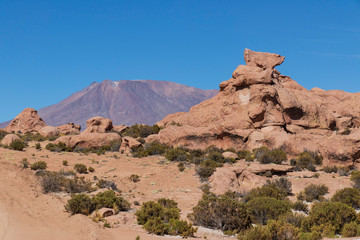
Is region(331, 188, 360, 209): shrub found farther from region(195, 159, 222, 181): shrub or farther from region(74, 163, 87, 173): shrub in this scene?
region(74, 163, 87, 173): shrub

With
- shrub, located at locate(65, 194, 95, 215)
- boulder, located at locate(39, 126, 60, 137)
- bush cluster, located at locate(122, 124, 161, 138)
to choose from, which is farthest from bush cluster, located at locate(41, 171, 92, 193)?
boulder, located at locate(39, 126, 60, 137)

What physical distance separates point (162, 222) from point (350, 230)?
520 centimetres

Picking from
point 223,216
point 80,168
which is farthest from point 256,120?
point 223,216

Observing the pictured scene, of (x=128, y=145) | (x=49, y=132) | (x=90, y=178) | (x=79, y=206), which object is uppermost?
(x=49, y=132)

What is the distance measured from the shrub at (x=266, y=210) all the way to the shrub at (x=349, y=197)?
11.1ft

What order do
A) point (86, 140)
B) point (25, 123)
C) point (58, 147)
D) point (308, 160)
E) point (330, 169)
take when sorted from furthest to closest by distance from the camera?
1. point (25, 123)
2. point (86, 140)
3. point (58, 147)
4. point (308, 160)
5. point (330, 169)

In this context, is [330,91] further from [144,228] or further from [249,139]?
[144,228]

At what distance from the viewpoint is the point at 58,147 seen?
85.6 feet

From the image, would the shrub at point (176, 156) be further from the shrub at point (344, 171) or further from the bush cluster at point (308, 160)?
the shrub at point (344, 171)

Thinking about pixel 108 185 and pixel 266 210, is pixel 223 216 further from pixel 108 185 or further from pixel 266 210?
pixel 108 185

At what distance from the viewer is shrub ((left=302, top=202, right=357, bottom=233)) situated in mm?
10086

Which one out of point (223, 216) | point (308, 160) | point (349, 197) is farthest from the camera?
point (308, 160)

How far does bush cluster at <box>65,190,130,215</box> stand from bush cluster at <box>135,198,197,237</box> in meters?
1.39

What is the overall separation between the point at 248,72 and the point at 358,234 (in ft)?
77.8
